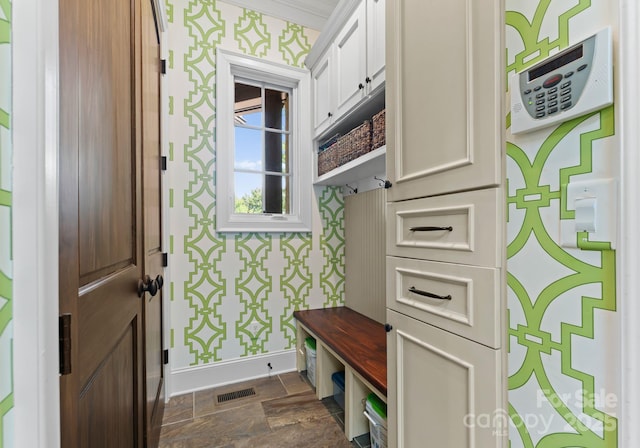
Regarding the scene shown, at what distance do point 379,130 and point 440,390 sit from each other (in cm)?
127

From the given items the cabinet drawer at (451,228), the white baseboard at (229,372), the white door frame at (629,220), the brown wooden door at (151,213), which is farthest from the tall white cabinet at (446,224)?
the white baseboard at (229,372)

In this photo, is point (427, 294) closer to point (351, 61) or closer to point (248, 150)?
point (351, 61)

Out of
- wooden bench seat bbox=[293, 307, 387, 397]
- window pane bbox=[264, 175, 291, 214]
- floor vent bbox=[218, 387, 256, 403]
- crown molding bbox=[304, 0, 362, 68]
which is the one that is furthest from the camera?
window pane bbox=[264, 175, 291, 214]

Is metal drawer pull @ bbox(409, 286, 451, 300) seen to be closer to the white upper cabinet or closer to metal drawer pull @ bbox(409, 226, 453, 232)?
metal drawer pull @ bbox(409, 226, 453, 232)

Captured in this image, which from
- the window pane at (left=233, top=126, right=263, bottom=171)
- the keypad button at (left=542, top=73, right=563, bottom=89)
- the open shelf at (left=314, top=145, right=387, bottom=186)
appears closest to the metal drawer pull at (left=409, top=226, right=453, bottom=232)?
the keypad button at (left=542, top=73, right=563, bottom=89)

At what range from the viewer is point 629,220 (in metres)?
0.51

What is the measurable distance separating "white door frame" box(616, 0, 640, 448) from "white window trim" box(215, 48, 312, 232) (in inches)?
78.7

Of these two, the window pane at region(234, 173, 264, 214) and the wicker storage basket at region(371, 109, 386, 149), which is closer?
the wicker storage basket at region(371, 109, 386, 149)

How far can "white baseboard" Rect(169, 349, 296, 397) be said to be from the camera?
6.57 ft

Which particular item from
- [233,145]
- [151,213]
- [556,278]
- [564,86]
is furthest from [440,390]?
[233,145]

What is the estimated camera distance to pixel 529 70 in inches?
26.5

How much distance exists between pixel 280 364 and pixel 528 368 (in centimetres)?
194

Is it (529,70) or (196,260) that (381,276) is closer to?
(196,260)

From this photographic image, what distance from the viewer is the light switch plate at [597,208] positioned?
1.77ft
